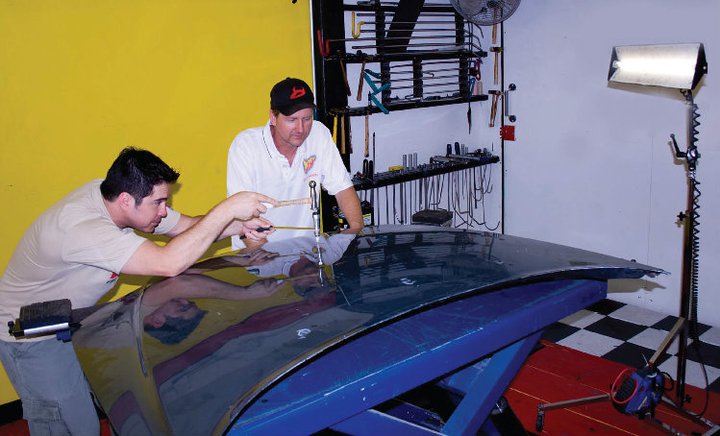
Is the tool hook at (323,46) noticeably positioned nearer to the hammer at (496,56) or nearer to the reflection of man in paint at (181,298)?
the hammer at (496,56)

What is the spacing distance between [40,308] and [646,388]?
2.05m

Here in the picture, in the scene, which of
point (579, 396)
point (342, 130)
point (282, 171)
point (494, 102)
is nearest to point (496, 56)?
point (494, 102)

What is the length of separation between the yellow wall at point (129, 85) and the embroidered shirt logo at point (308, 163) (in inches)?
38.8

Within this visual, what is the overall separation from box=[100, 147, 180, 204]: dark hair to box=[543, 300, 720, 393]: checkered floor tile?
2.52 m

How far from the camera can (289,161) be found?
9.46 feet

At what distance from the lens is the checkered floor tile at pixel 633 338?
349 centimetres

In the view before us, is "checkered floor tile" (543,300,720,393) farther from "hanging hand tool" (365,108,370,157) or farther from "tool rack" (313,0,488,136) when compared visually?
"tool rack" (313,0,488,136)

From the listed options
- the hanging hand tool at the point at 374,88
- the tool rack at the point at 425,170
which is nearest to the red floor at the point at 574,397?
the tool rack at the point at 425,170

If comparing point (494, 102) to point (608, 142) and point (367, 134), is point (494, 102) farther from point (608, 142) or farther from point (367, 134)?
point (367, 134)

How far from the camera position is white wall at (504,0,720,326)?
391cm

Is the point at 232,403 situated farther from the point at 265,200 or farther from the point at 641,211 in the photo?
the point at 641,211

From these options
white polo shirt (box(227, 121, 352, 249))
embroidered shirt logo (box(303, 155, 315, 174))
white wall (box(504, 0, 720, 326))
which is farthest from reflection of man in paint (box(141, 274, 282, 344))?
white wall (box(504, 0, 720, 326))

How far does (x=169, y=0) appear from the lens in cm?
341

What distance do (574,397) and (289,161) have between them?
1.79 metres
